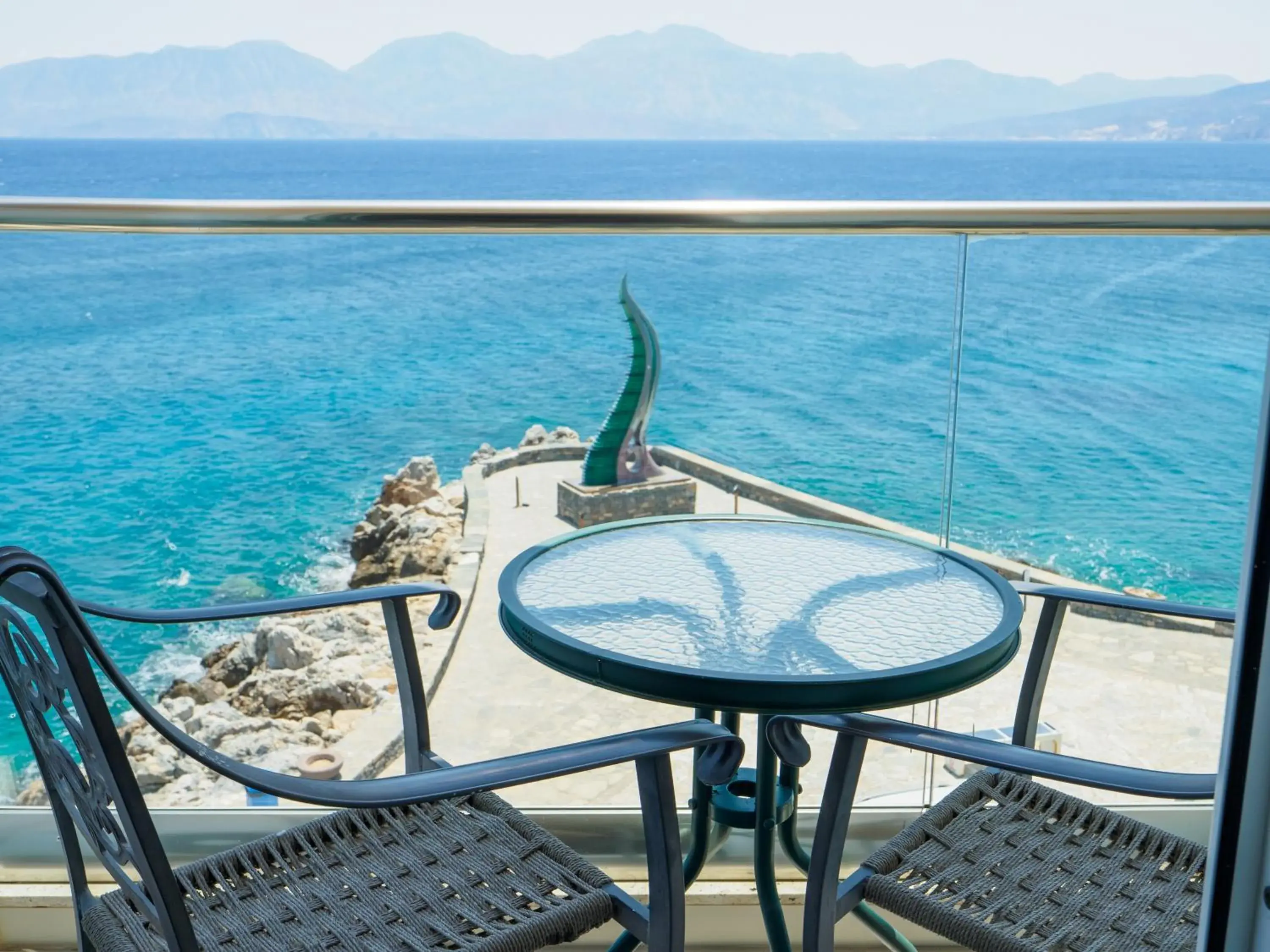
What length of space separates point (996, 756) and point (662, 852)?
1.16 ft

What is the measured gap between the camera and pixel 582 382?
27828 millimetres

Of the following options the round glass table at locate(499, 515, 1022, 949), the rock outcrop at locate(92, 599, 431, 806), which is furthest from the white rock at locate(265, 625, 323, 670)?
the round glass table at locate(499, 515, 1022, 949)

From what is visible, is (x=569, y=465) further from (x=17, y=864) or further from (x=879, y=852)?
(x=879, y=852)

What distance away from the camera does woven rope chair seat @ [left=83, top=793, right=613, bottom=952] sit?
1211 millimetres

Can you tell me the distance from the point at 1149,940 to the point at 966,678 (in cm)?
33

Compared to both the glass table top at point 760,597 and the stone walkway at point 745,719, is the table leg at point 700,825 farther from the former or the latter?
the stone walkway at point 745,719

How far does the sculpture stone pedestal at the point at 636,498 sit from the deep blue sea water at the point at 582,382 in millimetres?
327

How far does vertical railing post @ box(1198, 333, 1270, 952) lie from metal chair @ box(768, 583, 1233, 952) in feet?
2.06

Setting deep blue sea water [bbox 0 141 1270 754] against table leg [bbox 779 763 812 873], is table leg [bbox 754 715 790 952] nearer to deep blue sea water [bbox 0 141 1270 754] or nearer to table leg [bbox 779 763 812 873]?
table leg [bbox 779 763 812 873]

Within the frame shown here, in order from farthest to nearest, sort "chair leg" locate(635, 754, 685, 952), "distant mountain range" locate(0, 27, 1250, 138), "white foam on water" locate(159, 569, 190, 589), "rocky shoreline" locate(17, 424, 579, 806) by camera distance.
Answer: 1. "distant mountain range" locate(0, 27, 1250, 138)
2. "white foam on water" locate(159, 569, 190, 589)
3. "rocky shoreline" locate(17, 424, 579, 806)
4. "chair leg" locate(635, 754, 685, 952)

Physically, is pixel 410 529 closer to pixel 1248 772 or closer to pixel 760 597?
pixel 760 597

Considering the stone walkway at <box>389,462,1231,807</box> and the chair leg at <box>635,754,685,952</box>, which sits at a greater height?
the chair leg at <box>635,754,685,952</box>

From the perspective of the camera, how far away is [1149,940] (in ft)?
4.07

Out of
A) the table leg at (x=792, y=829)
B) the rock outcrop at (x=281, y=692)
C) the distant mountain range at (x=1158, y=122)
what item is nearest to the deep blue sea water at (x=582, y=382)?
the rock outcrop at (x=281, y=692)
